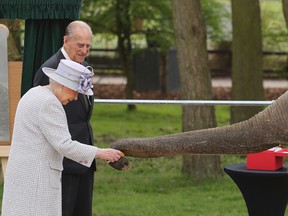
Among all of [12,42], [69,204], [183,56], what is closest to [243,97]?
[183,56]

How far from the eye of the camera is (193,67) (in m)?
15.1

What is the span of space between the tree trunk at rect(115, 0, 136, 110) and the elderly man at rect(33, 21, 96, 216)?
51.9 ft

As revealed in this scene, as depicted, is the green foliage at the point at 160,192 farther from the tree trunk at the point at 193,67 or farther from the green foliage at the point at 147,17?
the green foliage at the point at 147,17

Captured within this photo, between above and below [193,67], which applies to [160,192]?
below

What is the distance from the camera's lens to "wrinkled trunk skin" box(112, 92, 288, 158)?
748 centimetres

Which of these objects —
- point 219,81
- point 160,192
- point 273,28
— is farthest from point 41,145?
point 219,81

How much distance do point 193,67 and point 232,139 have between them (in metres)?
7.67

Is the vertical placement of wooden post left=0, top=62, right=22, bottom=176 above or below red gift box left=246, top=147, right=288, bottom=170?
above

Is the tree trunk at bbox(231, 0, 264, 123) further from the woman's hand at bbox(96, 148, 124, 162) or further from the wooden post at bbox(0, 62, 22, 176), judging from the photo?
the woman's hand at bbox(96, 148, 124, 162)

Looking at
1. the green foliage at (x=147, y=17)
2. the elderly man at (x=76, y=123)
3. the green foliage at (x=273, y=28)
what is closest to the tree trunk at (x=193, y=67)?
the elderly man at (x=76, y=123)

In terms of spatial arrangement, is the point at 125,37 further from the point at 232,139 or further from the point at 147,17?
the point at 232,139

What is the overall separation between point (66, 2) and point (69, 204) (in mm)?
2041

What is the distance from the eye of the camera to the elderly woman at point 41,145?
731cm

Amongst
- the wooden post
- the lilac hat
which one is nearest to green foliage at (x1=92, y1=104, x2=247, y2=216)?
the wooden post
